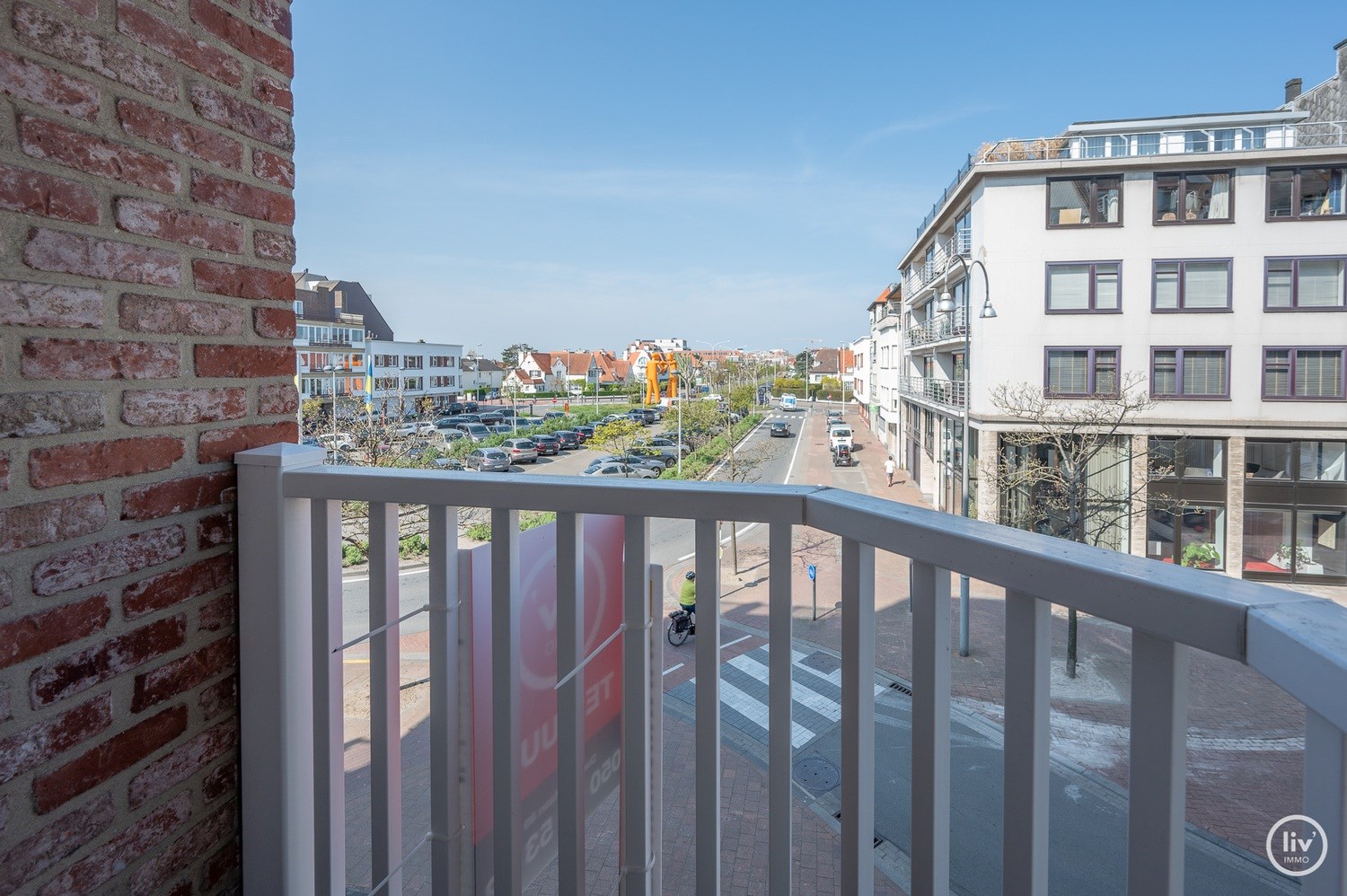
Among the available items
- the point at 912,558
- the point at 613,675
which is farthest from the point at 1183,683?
the point at 613,675

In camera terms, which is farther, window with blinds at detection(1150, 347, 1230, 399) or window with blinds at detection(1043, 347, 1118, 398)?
window with blinds at detection(1150, 347, 1230, 399)

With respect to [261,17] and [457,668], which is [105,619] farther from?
[261,17]

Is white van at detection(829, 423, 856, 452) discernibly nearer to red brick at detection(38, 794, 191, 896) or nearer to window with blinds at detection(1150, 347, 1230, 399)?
window with blinds at detection(1150, 347, 1230, 399)

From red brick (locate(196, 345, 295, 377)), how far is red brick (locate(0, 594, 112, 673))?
431mm

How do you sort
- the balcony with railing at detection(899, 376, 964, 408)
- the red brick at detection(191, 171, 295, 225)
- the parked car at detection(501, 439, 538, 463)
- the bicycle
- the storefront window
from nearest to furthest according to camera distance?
the red brick at detection(191, 171, 295, 225), the bicycle, the storefront window, the balcony with railing at detection(899, 376, 964, 408), the parked car at detection(501, 439, 538, 463)

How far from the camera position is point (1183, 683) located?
0.70m

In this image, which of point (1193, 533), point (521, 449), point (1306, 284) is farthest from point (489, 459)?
point (1306, 284)

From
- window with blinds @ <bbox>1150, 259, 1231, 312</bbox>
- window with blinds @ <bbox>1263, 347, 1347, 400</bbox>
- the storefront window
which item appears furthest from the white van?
window with blinds @ <bbox>1263, 347, 1347, 400</bbox>

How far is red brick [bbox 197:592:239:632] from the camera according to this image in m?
1.35

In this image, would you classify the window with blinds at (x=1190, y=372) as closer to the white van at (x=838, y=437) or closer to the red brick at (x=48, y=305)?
the white van at (x=838, y=437)

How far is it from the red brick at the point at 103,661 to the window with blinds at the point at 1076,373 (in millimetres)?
16331

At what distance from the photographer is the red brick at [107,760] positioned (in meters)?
1.08

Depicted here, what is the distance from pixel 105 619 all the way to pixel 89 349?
1.39ft

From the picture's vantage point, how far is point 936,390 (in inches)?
799
